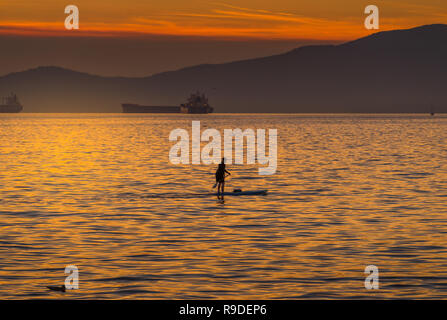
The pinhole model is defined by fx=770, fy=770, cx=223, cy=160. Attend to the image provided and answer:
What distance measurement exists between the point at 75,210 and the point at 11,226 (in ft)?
19.5

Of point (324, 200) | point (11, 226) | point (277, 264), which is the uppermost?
point (324, 200)

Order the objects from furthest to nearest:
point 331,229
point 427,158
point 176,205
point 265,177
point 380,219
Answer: point 427,158, point 265,177, point 176,205, point 380,219, point 331,229

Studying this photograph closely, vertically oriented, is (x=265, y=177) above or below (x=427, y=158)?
below

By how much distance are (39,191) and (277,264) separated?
26527 millimetres

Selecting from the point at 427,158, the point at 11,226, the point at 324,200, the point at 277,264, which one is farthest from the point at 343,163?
the point at 277,264

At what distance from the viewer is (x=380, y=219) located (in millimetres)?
31547

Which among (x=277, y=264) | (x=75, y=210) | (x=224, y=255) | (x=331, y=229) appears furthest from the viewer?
(x=75, y=210)
